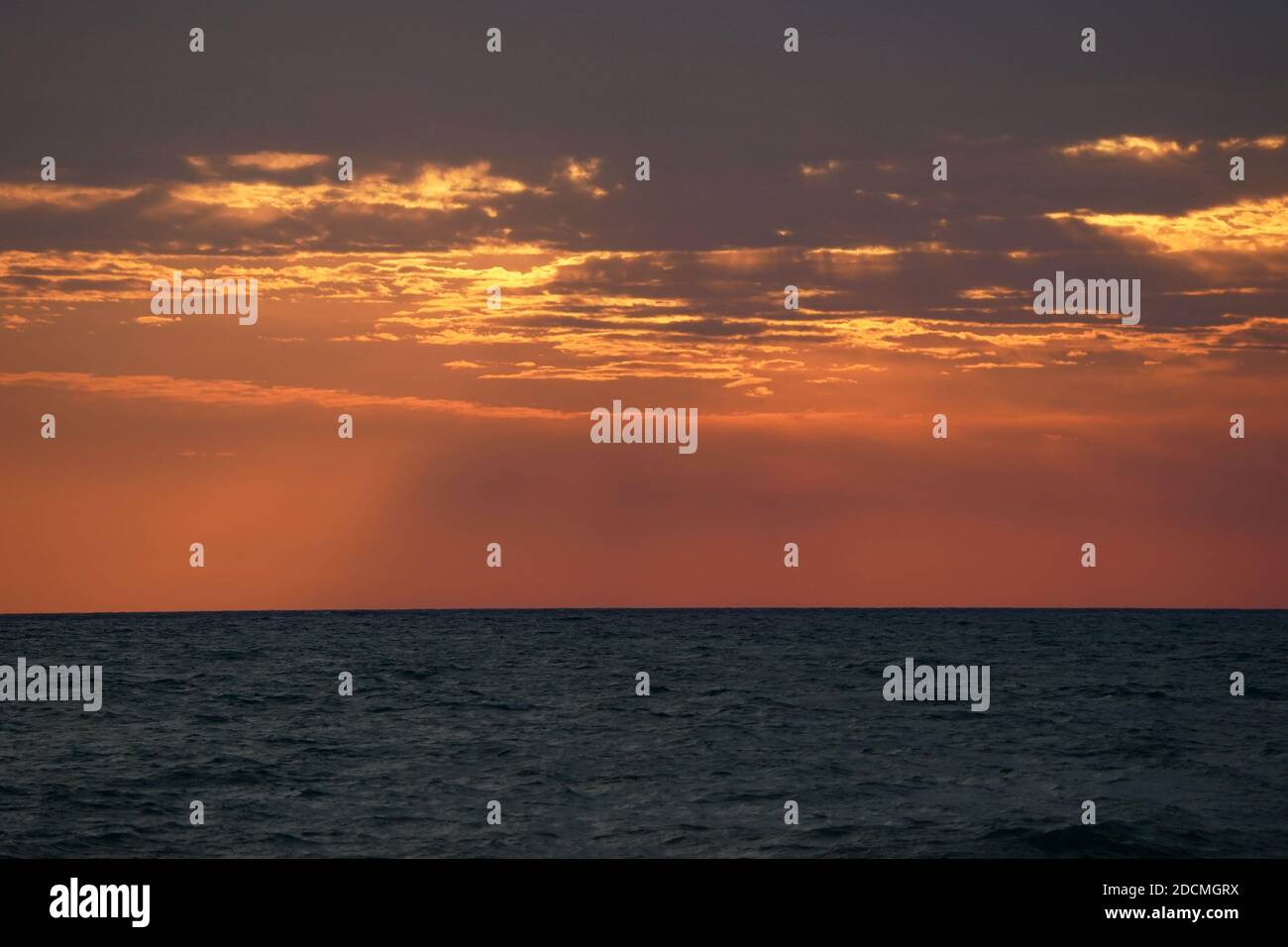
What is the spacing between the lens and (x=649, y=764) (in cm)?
3428

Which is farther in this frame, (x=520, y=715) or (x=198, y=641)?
(x=198, y=641)

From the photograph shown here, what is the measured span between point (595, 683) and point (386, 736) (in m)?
23.8

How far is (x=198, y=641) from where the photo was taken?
10900 centimetres

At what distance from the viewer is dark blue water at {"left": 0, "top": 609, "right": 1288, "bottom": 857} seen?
24.8m

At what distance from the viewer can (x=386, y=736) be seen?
136 ft

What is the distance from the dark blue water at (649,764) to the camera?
24.8 metres

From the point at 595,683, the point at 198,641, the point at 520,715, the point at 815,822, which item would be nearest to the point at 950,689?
the point at 595,683

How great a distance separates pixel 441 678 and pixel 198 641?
48.7m
